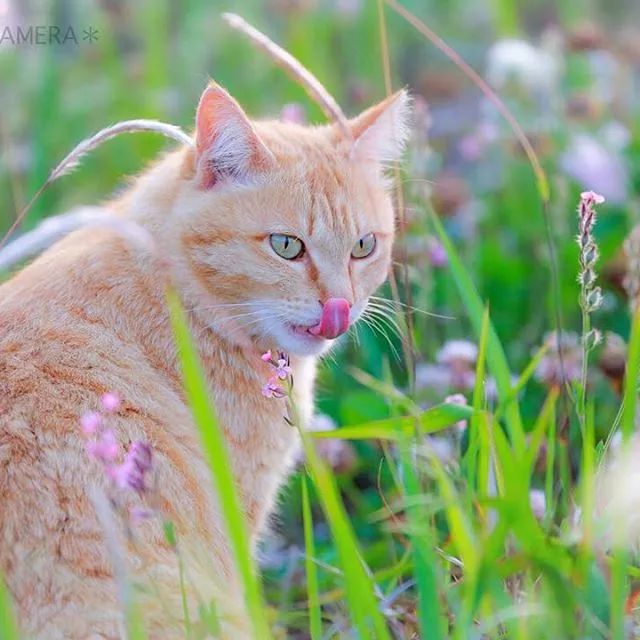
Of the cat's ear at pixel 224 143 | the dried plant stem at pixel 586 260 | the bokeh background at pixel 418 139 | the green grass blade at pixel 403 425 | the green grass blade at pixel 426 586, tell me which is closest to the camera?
the green grass blade at pixel 426 586

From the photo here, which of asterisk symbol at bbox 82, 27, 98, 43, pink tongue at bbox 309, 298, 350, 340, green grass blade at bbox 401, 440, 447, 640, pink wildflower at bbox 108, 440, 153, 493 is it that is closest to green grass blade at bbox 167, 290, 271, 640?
pink wildflower at bbox 108, 440, 153, 493

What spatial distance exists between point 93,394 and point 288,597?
0.82 meters

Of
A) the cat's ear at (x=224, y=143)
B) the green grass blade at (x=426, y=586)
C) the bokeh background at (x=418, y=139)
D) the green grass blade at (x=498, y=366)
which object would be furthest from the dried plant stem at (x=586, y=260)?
the cat's ear at (x=224, y=143)

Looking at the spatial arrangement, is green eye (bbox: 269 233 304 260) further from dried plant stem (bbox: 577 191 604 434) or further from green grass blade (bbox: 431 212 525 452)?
dried plant stem (bbox: 577 191 604 434)

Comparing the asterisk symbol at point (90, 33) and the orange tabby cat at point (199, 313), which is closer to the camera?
the orange tabby cat at point (199, 313)

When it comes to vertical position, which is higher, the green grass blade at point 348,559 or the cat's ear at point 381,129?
the cat's ear at point 381,129

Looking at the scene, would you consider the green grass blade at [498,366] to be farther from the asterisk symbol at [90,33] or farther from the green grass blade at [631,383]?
the asterisk symbol at [90,33]

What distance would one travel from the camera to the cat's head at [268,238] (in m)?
1.91

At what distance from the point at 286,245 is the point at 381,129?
0.34 m

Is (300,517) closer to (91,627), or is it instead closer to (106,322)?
(106,322)

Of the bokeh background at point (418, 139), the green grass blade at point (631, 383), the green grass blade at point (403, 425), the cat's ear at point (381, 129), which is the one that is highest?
the cat's ear at point (381, 129)

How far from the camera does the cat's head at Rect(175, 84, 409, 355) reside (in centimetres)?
191

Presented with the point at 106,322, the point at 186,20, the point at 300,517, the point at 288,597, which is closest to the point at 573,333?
the point at 300,517

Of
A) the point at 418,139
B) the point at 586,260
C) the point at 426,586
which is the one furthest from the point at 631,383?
the point at 418,139
